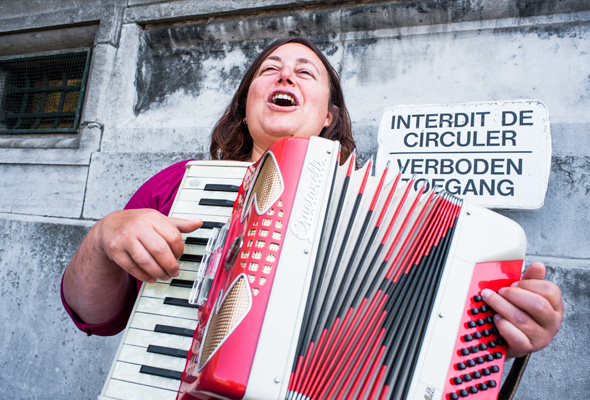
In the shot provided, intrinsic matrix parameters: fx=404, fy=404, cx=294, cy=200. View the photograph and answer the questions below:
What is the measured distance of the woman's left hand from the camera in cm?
84

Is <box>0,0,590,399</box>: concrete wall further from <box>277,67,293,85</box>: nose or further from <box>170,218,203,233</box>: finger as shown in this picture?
<box>170,218,203,233</box>: finger

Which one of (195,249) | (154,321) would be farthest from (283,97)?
(154,321)

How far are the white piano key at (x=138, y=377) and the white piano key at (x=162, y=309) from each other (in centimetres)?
14

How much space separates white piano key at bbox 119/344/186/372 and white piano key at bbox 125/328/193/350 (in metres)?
0.01

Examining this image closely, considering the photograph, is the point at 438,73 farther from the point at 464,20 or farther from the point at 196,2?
the point at 196,2

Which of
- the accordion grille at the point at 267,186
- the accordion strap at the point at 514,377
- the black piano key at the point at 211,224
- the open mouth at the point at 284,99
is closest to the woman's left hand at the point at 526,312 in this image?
the accordion strap at the point at 514,377

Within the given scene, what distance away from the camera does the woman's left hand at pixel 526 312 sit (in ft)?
2.77

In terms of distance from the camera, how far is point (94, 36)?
2891 millimetres

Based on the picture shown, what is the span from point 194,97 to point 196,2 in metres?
0.61

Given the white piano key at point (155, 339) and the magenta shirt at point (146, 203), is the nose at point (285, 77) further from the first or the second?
the white piano key at point (155, 339)

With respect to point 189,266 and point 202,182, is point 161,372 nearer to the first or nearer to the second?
point 189,266

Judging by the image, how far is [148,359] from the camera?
1.00 m

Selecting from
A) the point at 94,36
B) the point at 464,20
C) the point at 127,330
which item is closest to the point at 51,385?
the point at 127,330

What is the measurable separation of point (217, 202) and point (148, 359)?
44 centimetres
